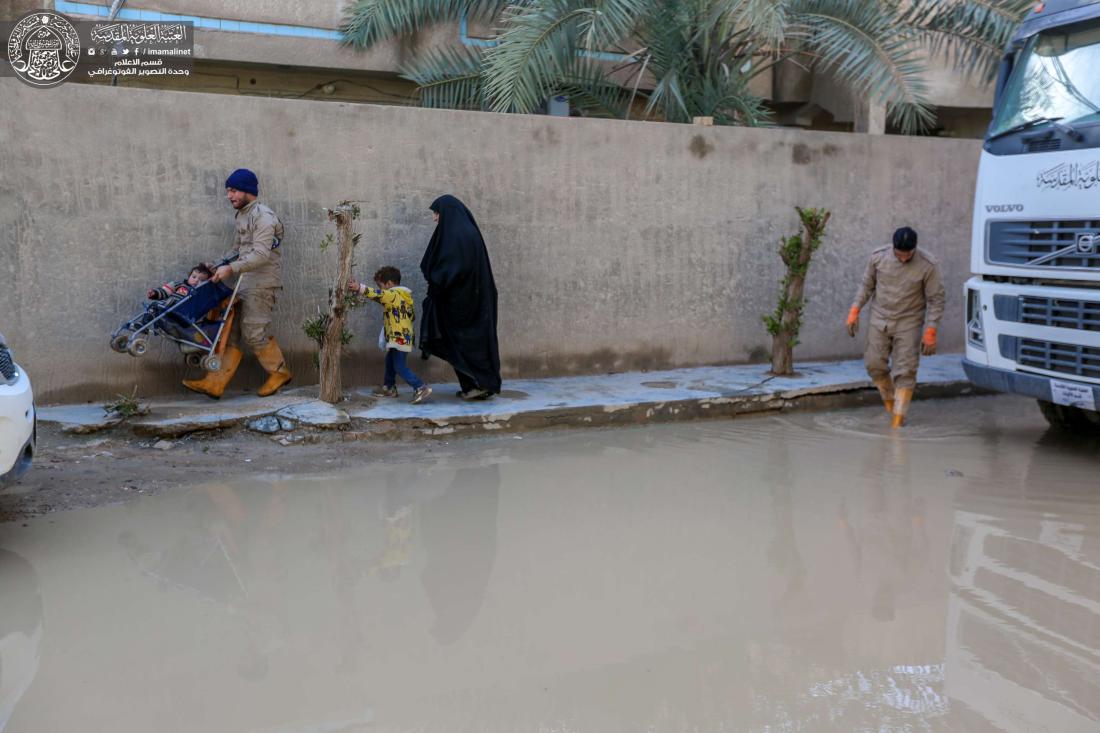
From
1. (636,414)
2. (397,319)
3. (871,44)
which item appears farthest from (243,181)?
(871,44)

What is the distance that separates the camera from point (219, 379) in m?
7.40

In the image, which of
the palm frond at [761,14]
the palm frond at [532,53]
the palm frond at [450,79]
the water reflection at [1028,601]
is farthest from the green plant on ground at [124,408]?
the palm frond at [761,14]

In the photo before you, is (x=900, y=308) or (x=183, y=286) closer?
(x=183, y=286)

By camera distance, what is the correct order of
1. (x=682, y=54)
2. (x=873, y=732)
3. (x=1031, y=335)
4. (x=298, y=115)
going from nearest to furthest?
(x=873, y=732)
(x=1031, y=335)
(x=298, y=115)
(x=682, y=54)

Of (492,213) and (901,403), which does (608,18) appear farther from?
(901,403)

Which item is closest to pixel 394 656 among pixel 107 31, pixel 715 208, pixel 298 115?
pixel 298 115

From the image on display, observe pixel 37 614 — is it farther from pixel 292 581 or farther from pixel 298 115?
pixel 298 115

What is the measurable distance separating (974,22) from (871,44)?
1466 millimetres

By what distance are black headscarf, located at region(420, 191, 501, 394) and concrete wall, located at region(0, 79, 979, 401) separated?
1.66 ft

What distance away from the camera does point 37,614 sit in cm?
405

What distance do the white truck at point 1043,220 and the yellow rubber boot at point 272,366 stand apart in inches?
198

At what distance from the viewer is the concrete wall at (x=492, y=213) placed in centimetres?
705

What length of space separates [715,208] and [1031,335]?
11.0ft

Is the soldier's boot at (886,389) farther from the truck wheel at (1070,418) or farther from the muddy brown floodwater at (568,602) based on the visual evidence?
the muddy brown floodwater at (568,602)
